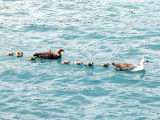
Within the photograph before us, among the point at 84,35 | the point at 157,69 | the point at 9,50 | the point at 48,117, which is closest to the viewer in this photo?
the point at 48,117

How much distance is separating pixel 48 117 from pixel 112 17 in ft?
63.1

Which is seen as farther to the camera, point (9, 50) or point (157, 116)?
point (9, 50)

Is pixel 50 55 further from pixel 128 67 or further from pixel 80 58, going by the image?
pixel 128 67

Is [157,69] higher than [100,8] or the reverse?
the reverse

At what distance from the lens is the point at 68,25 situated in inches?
1409

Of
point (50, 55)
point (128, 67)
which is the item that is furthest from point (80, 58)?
point (128, 67)

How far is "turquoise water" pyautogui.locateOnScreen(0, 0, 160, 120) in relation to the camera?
71.3 ft

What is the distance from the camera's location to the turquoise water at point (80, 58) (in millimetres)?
21734

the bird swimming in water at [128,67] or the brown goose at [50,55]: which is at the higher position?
the brown goose at [50,55]

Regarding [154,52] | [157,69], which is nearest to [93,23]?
[154,52]

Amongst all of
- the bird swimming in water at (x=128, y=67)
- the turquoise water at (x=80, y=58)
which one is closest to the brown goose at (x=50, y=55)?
the turquoise water at (x=80, y=58)

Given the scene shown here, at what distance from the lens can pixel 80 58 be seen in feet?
94.9

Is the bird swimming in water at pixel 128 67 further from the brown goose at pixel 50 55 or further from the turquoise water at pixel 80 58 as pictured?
the brown goose at pixel 50 55

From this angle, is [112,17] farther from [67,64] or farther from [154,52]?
[67,64]
